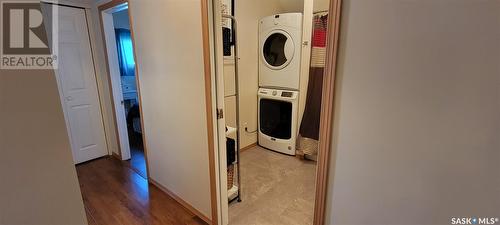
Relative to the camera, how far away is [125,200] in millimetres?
2307

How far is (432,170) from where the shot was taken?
35.6 inches

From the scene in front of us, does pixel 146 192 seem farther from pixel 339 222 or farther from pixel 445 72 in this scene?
pixel 445 72

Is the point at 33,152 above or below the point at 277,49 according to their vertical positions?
below

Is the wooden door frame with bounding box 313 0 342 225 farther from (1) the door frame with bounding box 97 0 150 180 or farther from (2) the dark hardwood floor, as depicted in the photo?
(1) the door frame with bounding box 97 0 150 180

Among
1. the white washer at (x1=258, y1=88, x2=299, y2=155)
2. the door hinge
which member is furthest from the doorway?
the white washer at (x1=258, y1=88, x2=299, y2=155)

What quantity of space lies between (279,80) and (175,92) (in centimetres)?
165

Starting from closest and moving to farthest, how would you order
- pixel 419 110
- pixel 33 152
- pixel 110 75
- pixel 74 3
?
pixel 33 152, pixel 419 110, pixel 74 3, pixel 110 75

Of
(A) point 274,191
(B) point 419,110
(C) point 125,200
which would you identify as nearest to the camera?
(B) point 419,110

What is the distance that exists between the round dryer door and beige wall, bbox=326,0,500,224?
2028 mm

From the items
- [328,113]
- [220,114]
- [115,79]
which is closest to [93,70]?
[115,79]

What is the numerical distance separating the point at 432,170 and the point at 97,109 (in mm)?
3617

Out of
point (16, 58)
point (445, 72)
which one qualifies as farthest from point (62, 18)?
point (445, 72)

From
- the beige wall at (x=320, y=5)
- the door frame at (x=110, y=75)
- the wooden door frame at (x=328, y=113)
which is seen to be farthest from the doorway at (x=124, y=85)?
the beige wall at (x=320, y=5)

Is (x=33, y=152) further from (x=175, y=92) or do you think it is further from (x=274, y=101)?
(x=274, y=101)
